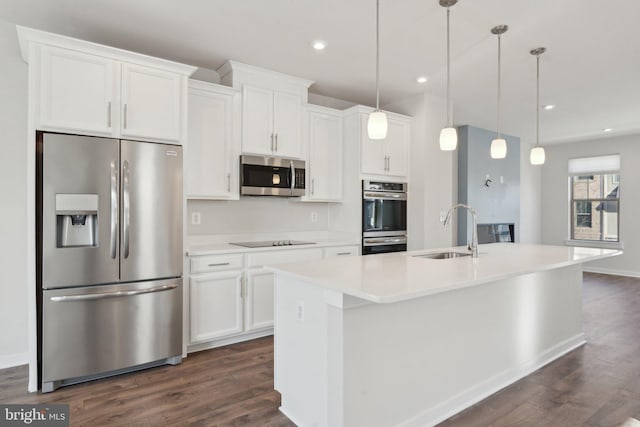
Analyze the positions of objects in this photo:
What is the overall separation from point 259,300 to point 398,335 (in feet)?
5.82

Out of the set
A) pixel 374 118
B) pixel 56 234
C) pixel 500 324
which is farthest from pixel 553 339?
pixel 56 234

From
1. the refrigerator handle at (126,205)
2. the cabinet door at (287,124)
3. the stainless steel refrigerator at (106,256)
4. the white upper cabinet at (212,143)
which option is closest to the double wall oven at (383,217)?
the cabinet door at (287,124)

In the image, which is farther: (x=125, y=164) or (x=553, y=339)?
(x=553, y=339)

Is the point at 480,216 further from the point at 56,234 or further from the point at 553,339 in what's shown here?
the point at 56,234

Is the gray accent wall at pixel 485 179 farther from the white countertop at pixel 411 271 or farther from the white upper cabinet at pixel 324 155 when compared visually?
the white countertop at pixel 411 271

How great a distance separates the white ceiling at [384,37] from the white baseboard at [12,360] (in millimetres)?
2607

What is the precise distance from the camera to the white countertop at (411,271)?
1.59 metres

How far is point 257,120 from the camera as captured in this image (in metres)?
3.65

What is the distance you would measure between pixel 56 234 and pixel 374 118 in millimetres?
2272

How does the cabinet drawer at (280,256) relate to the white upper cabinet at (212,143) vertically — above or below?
below

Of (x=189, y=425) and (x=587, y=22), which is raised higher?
(x=587, y=22)

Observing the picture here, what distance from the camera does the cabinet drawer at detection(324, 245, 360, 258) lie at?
3.90m

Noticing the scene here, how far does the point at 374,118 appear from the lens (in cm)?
235

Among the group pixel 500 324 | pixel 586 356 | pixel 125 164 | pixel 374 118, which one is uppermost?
pixel 374 118
